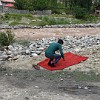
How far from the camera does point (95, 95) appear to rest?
496 inches

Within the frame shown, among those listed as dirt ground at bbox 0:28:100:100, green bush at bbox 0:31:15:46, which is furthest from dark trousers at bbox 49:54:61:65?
green bush at bbox 0:31:15:46

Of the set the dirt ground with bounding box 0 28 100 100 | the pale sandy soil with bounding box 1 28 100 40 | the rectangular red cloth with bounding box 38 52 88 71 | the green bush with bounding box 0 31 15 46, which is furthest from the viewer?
the pale sandy soil with bounding box 1 28 100 40

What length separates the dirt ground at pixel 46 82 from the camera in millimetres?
12477

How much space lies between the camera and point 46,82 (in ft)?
46.6

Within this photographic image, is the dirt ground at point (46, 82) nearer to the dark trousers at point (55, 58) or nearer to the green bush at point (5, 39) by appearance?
the dark trousers at point (55, 58)

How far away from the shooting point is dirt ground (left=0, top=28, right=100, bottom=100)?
1248 cm

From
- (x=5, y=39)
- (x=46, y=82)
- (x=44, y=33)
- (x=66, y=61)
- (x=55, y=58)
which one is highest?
(x=55, y=58)

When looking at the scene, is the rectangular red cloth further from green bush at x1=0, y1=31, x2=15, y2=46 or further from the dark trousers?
green bush at x1=0, y1=31, x2=15, y2=46

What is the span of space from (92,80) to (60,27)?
87.3 ft

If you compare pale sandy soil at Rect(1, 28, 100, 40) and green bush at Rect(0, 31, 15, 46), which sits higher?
green bush at Rect(0, 31, 15, 46)

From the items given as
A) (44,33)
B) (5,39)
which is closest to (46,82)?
(5,39)

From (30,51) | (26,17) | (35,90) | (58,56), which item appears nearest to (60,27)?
(26,17)

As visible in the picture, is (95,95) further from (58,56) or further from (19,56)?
(19,56)

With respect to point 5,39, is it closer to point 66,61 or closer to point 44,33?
point 66,61
